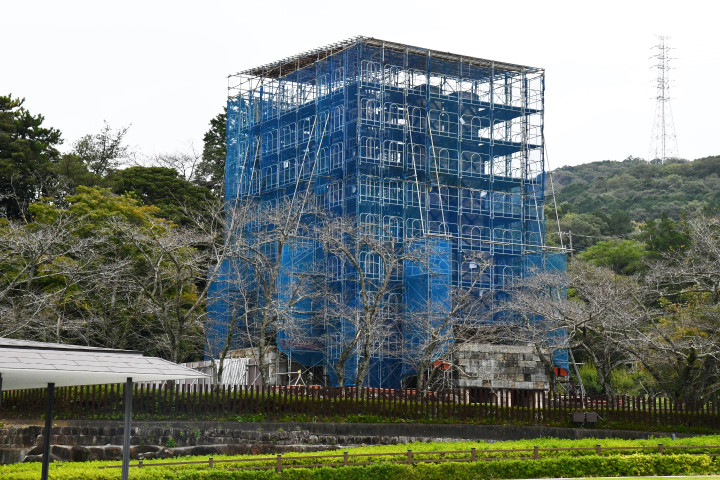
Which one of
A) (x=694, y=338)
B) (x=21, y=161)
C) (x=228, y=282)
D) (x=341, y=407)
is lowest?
(x=341, y=407)

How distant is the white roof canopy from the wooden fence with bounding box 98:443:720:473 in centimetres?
435

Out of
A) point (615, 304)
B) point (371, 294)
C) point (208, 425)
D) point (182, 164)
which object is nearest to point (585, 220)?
point (182, 164)

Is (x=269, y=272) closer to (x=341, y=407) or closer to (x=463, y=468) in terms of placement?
(x=341, y=407)

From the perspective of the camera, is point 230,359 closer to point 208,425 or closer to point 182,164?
point 208,425

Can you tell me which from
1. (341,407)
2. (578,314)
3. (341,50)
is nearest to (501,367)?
(578,314)

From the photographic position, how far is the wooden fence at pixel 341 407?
25938 mm

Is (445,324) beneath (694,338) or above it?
above

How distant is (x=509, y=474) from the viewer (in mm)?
21188

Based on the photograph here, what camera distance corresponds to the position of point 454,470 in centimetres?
2072

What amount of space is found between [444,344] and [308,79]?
18452 millimetres

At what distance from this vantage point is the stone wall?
127 ft

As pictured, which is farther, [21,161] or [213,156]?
[213,156]

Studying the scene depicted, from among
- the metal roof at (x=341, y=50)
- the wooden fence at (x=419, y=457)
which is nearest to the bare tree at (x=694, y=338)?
the wooden fence at (x=419, y=457)

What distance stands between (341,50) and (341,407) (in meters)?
22.1
